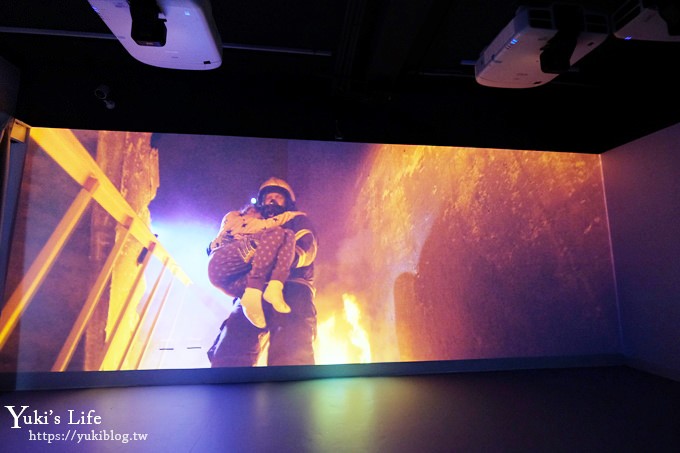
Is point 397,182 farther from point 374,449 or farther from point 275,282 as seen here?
point 374,449

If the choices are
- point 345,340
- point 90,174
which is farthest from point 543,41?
point 90,174

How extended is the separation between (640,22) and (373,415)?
98.7 inches

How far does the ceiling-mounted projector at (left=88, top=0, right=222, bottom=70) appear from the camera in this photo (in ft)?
4.70

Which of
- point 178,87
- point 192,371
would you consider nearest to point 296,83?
point 178,87

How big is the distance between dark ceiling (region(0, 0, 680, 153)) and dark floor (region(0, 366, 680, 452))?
2.01 m

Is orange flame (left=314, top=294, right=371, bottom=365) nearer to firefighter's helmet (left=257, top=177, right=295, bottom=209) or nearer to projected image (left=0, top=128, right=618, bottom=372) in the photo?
projected image (left=0, top=128, right=618, bottom=372)

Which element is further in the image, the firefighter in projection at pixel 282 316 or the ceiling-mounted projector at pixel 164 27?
the firefighter in projection at pixel 282 316

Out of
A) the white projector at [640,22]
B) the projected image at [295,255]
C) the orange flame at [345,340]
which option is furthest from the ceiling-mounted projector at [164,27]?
the orange flame at [345,340]

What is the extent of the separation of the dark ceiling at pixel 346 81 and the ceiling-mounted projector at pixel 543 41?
422 millimetres

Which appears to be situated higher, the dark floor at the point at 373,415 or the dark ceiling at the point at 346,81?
the dark ceiling at the point at 346,81

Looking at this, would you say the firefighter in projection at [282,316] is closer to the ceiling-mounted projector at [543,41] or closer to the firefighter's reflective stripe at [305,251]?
the firefighter's reflective stripe at [305,251]

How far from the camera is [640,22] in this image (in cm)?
168

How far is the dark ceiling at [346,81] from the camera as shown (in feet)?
7.30

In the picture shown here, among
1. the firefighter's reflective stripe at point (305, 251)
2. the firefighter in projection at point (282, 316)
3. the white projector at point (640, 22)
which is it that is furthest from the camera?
the firefighter's reflective stripe at point (305, 251)
